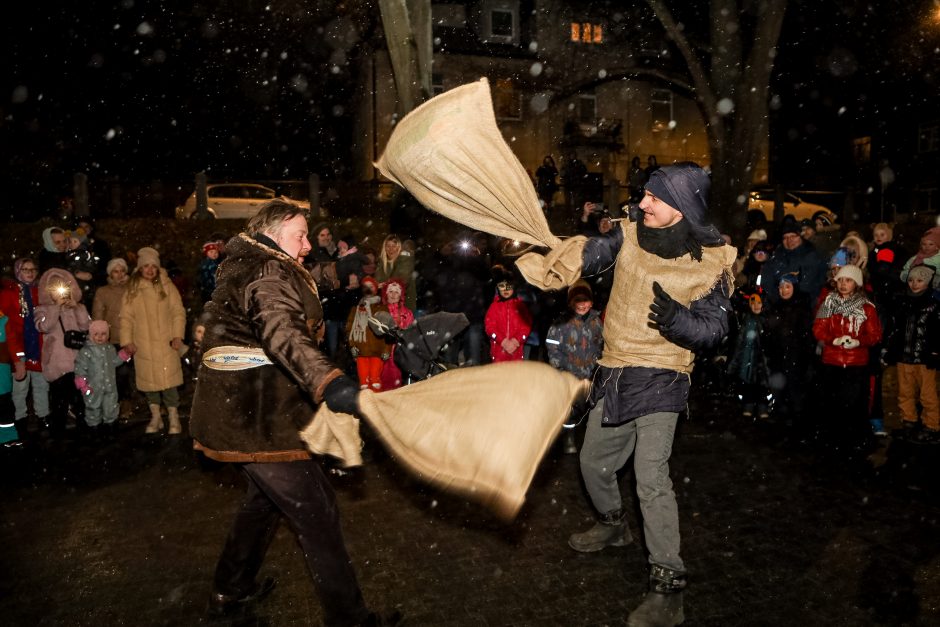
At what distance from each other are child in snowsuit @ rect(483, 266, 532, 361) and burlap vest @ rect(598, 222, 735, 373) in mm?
3702

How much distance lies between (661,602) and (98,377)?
6.38 metres

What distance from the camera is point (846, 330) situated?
7.00 m

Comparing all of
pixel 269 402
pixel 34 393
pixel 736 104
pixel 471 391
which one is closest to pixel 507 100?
pixel 736 104

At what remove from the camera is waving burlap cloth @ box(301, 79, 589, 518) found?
9.00ft

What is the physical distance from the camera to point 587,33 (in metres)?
31.3

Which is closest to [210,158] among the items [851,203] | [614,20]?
[614,20]

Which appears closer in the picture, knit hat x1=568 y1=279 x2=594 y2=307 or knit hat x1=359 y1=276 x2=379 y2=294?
knit hat x1=568 y1=279 x2=594 y2=307

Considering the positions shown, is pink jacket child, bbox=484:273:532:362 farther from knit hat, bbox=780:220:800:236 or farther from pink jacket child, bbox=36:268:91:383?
pink jacket child, bbox=36:268:91:383

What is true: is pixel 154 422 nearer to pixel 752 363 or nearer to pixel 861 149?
pixel 752 363

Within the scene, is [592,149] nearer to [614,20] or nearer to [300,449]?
[614,20]

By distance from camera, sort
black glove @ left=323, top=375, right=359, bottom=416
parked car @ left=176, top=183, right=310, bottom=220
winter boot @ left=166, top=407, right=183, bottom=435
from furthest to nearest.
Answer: parked car @ left=176, top=183, right=310, bottom=220
winter boot @ left=166, top=407, right=183, bottom=435
black glove @ left=323, top=375, right=359, bottom=416

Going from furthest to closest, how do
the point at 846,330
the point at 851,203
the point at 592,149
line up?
the point at 592,149, the point at 851,203, the point at 846,330

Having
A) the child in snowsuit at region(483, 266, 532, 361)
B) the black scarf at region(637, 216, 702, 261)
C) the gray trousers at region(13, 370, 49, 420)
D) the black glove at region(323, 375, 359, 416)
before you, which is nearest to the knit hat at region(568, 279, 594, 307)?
the child in snowsuit at region(483, 266, 532, 361)

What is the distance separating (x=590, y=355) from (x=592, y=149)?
86.1ft
